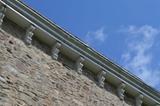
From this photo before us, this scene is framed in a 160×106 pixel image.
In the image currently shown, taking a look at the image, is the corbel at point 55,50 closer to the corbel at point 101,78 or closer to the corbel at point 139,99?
the corbel at point 101,78

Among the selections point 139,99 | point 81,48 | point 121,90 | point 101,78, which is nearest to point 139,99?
point 139,99

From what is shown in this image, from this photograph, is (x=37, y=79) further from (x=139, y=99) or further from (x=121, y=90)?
(x=139, y=99)

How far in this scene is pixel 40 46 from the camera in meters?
13.5

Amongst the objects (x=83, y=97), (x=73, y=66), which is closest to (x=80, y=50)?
(x=73, y=66)

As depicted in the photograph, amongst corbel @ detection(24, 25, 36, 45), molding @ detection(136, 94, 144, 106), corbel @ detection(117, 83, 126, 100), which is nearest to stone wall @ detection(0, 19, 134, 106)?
corbel @ detection(24, 25, 36, 45)

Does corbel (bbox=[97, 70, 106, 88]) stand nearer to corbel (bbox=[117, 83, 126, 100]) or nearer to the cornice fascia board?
the cornice fascia board

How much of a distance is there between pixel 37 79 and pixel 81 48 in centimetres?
235

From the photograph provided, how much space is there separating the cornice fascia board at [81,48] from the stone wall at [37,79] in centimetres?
50

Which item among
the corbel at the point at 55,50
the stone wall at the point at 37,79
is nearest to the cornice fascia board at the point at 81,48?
the corbel at the point at 55,50

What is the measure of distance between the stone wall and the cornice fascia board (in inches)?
19.8

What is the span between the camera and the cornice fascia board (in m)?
13.3

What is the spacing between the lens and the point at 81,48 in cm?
1430

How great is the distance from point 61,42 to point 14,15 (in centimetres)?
174

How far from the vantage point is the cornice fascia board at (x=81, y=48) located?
1332 cm
